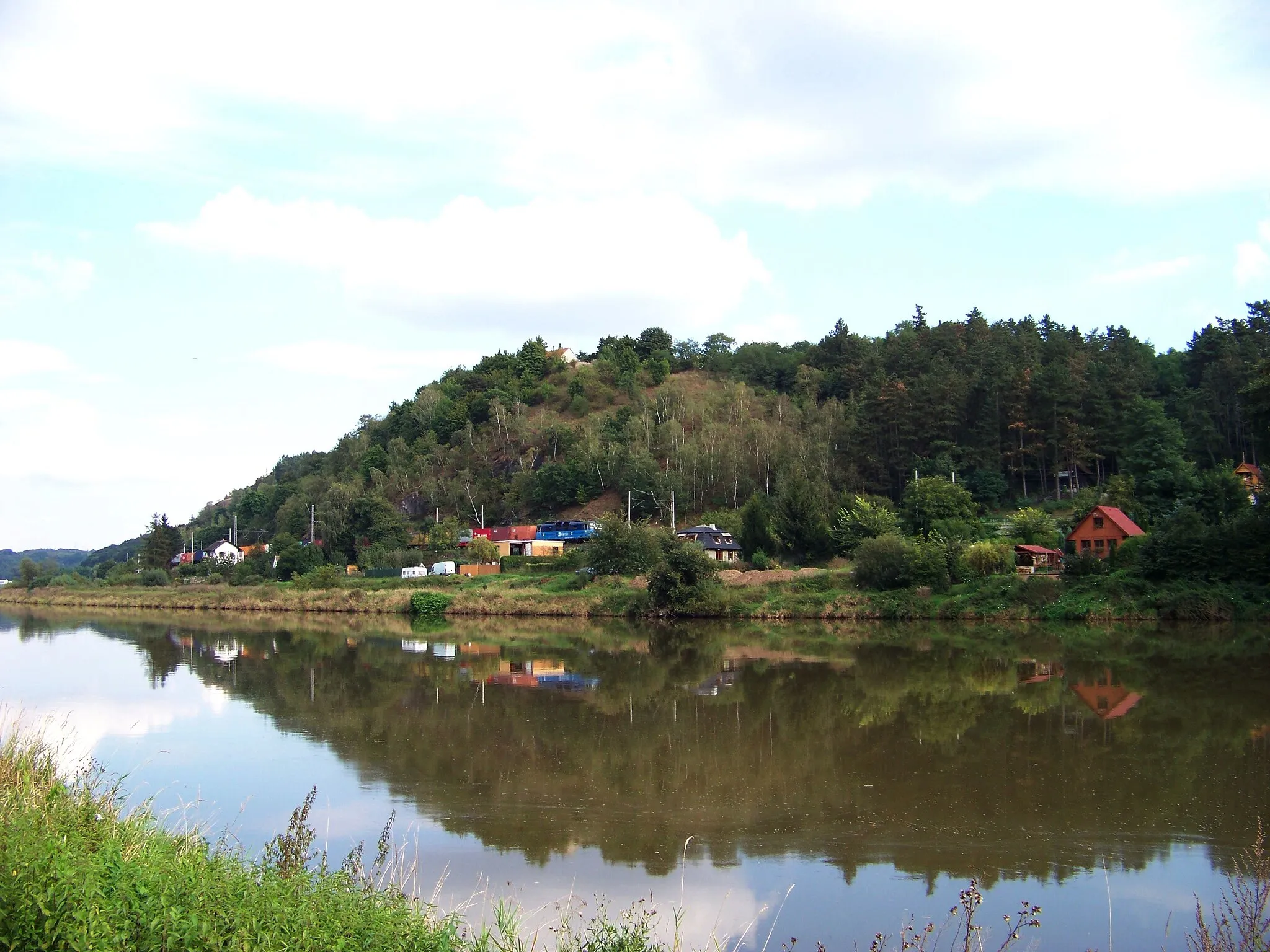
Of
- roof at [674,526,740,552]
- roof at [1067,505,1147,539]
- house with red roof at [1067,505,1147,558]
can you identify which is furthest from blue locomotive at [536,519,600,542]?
roof at [1067,505,1147,539]

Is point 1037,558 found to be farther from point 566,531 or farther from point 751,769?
point 751,769

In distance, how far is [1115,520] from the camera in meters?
48.9

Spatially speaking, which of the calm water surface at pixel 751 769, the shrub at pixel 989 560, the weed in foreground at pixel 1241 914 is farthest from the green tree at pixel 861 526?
the weed in foreground at pixel 1241 914

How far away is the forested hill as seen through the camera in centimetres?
6275

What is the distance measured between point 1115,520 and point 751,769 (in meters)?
39.7

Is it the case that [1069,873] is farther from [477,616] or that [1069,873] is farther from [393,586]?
[393,586]

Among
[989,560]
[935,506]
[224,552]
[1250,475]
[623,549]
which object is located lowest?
[989,560]

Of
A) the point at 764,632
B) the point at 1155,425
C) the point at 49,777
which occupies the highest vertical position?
the point at 1155,425

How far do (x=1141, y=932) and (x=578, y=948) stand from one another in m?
5.57

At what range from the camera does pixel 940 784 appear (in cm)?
1464

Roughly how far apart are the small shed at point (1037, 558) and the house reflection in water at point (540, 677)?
2647 cm

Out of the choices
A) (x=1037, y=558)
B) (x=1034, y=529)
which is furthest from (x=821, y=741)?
(x=1034, y=529)

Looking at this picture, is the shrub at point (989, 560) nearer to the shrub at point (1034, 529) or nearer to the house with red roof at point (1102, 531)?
the house with red roof at point (1102, 531)

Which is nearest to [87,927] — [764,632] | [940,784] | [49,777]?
[49,777]
